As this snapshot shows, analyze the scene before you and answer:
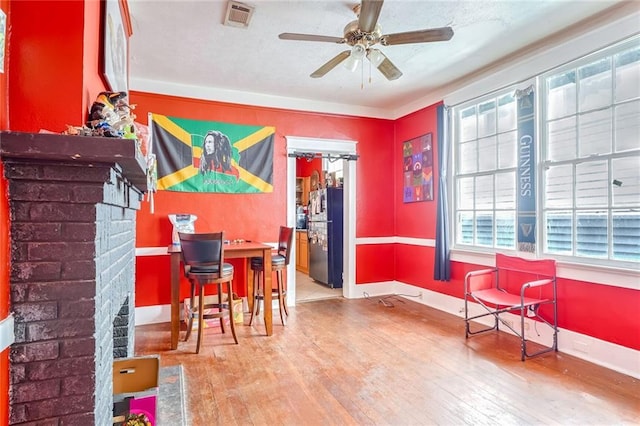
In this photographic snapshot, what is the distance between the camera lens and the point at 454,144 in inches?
164

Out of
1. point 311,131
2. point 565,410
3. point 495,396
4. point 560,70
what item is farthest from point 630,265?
point 311,131

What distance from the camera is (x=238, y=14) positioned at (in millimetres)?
2561

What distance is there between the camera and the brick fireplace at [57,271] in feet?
3.68

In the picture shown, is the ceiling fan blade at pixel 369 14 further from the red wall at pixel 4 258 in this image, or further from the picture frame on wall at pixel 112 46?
the red wall at pixel 4 258

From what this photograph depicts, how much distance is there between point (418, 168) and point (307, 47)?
2.30 m

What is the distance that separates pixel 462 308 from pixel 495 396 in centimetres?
178

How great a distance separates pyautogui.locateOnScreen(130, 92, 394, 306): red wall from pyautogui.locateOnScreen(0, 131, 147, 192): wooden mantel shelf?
2915 millimetres

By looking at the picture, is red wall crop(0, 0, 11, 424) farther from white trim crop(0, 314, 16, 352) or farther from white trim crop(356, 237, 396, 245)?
white trim crop(356, 237, 396, 245)

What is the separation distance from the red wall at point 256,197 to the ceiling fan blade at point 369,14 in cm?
240

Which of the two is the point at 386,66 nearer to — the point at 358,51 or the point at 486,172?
the point at 358,51

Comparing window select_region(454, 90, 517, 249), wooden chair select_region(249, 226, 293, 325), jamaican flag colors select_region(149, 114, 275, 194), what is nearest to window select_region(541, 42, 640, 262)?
window select_region(454, 90, 517, 249)

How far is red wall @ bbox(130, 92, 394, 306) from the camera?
3.87 metres

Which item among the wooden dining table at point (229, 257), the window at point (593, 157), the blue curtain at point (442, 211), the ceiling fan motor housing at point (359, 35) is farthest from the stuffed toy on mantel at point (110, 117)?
the blue curtain at point (442, 211)

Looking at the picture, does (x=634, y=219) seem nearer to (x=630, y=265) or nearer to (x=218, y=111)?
(x=630, y=265)
